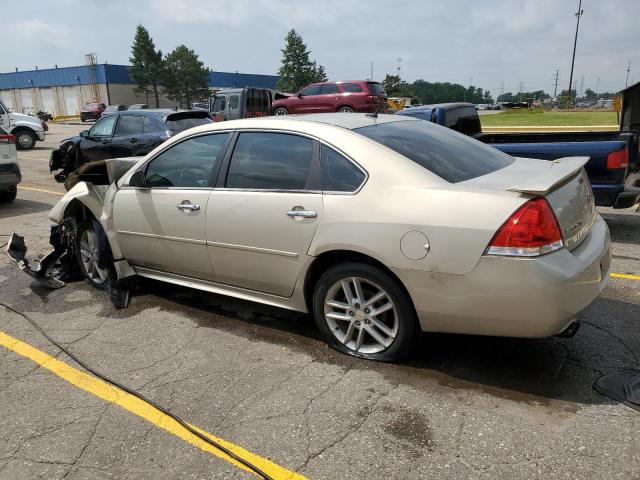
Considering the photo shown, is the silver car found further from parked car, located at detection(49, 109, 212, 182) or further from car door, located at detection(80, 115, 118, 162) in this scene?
car door, located at detection(80, 115, 118, 162)

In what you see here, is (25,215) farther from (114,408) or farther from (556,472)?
(556,472)

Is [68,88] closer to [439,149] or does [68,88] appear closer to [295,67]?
[295,67]

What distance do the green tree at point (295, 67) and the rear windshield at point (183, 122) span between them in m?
51.7

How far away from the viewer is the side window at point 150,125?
10258mm

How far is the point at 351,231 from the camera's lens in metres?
3.12

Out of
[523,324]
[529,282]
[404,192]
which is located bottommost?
[523,324]

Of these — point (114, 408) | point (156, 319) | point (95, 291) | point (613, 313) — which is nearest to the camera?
point (114, 408)

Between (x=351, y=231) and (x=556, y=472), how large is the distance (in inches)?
63.2

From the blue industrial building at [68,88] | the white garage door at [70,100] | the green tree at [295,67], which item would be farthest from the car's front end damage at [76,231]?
the white garage door at [70,100]

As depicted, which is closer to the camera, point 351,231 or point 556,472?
point 556,472

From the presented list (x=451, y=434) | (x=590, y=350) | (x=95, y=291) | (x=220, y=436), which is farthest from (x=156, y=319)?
(x=590, y=350)

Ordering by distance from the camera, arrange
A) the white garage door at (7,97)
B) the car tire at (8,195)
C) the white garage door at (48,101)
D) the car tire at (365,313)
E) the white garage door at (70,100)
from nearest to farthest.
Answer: the car tire at (365,313) < the car tire at (8,195) < the white garage door at (70,100) < the white garage door at (48,101) < the white garage door at (7,97)

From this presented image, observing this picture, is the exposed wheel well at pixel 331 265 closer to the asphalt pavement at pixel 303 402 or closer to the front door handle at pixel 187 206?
the asphalt pavement at pixel 303 402

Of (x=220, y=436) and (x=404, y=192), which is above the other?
(x=404, y=192)
